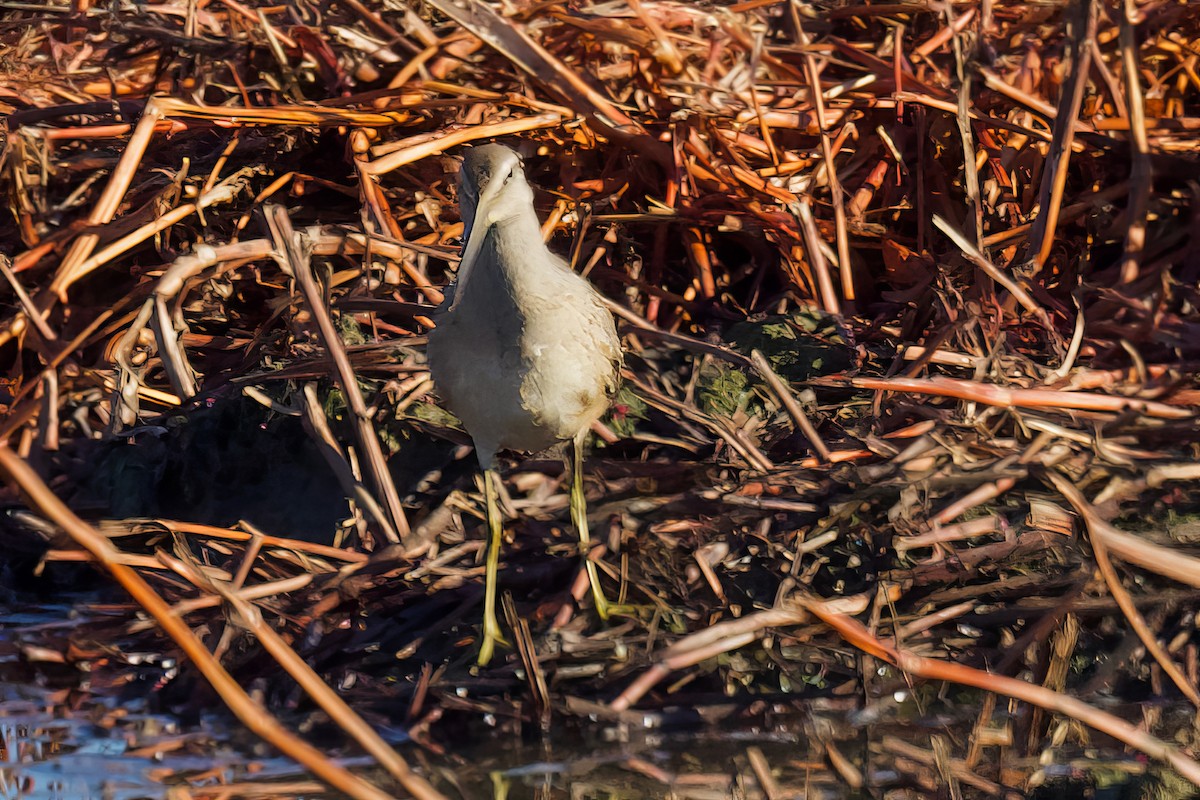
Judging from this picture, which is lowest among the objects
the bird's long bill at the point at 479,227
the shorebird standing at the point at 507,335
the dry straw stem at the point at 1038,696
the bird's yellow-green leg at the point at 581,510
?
the bird's yellow-green leg at the point at 581,510

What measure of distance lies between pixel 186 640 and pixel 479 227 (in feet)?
4.87

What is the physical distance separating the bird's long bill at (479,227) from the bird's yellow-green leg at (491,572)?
1.89 feet

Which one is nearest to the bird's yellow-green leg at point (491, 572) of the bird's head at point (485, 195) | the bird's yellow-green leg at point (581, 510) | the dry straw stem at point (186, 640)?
the bird's yellow-green leg at point (581, 510)

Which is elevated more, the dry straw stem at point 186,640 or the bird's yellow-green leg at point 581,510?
the dry straw stem at point 186,640

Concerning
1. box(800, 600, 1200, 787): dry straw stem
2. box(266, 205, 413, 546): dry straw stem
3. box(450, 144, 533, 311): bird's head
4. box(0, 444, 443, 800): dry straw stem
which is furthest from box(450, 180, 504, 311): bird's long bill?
box(0, 444, 443, 800): dry straw stem

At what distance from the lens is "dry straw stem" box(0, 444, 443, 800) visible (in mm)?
1517

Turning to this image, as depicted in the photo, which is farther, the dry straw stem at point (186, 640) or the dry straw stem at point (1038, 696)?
the dry straw stem at point (1038, 696)

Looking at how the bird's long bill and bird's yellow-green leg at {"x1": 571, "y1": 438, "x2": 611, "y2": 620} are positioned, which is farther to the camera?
bird's yellow-green leg at {"x1": 571, "y1": 438, "x2": 611, "y2": 620}

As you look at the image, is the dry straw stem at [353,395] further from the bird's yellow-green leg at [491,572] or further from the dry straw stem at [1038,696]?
the dry straw stem at [1038,696]

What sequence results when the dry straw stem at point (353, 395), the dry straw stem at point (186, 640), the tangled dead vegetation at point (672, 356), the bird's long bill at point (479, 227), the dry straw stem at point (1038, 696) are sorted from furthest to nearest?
the dry straw stem at point (353, 395) < the bird's long bill at point (479, 227) < the tangled dead vegetation at point (672, 356) < the dry straw stem at point (1038, 696) < the dry straw stem at point (186, 640)

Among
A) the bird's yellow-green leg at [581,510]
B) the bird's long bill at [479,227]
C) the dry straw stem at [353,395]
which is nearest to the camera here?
the bird's long bill at [479,227]

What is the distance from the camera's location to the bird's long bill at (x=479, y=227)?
9.50ft

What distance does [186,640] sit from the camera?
64.3 inches

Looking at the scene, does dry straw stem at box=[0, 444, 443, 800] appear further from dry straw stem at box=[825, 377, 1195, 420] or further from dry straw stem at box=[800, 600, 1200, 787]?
dry straw stem at box=[825, 377, 1195, 420]
